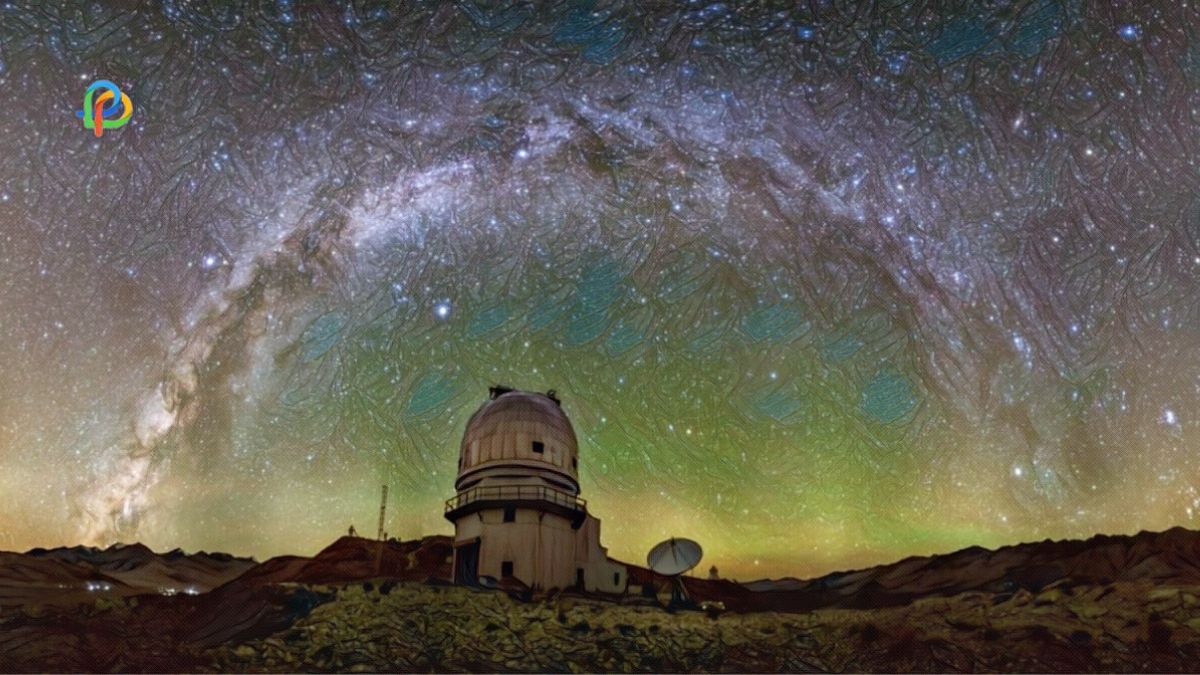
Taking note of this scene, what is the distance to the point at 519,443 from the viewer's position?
32719 mm

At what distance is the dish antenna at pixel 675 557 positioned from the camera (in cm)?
2941

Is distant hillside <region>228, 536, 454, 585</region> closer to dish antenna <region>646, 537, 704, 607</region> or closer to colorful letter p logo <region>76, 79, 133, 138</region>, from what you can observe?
dish antenna <region>646, 537, 704, 607</region>

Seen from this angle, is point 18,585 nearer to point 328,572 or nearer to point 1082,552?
point 328,572

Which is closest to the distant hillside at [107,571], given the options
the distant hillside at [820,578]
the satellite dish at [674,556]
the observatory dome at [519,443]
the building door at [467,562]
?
the distant hillside at [820,578]

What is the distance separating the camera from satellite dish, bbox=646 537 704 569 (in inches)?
1158

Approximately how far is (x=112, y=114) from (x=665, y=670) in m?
23.5

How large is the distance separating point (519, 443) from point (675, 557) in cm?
697

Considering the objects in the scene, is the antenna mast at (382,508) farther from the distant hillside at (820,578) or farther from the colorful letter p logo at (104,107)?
the colorful letter p logo at (104,107)

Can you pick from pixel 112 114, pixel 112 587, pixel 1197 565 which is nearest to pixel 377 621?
pixel 112 587

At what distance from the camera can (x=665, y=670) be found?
2402 cm

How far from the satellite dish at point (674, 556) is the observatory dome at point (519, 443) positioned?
183 inches

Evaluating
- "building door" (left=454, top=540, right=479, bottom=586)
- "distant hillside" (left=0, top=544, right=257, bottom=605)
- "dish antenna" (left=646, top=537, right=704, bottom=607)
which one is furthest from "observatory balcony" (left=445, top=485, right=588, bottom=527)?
"distant hillside" (left=0, top=544, right=257, bottom=605)

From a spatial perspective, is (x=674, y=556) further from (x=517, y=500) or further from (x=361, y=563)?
(x=361, y=563)

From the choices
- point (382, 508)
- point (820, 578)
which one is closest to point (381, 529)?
point (382, 508)
